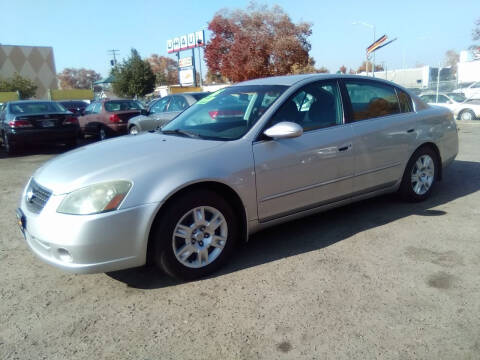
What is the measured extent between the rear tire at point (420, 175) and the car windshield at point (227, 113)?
79.1 inches

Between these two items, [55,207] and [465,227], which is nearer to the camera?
[55,207]

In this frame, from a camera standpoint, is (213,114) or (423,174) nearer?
(213,114)

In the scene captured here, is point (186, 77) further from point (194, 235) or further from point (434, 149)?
point (194, 235)

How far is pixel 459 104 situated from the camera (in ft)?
56.6

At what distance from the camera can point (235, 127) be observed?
11.7 ft

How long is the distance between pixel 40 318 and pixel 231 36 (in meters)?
34.1

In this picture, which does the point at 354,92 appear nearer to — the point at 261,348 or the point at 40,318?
the point at 261,348

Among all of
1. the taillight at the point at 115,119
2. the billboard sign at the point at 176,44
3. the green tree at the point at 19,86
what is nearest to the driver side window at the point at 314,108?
the taillight at the point at 115,119

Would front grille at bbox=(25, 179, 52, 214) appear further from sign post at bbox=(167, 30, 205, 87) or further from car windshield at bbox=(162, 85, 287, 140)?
sign post at bbox=(167, 30, 205, 87)

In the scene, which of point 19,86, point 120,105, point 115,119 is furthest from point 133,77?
point 115,119

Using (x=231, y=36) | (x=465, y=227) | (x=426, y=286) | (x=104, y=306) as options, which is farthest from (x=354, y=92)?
(x=231, y=36)

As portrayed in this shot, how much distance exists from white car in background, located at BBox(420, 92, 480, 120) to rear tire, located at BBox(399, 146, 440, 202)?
13.9m

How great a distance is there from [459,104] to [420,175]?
588 inches

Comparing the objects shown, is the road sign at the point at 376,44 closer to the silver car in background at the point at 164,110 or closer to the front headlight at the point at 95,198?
the silver car in background at the point at 164,110
